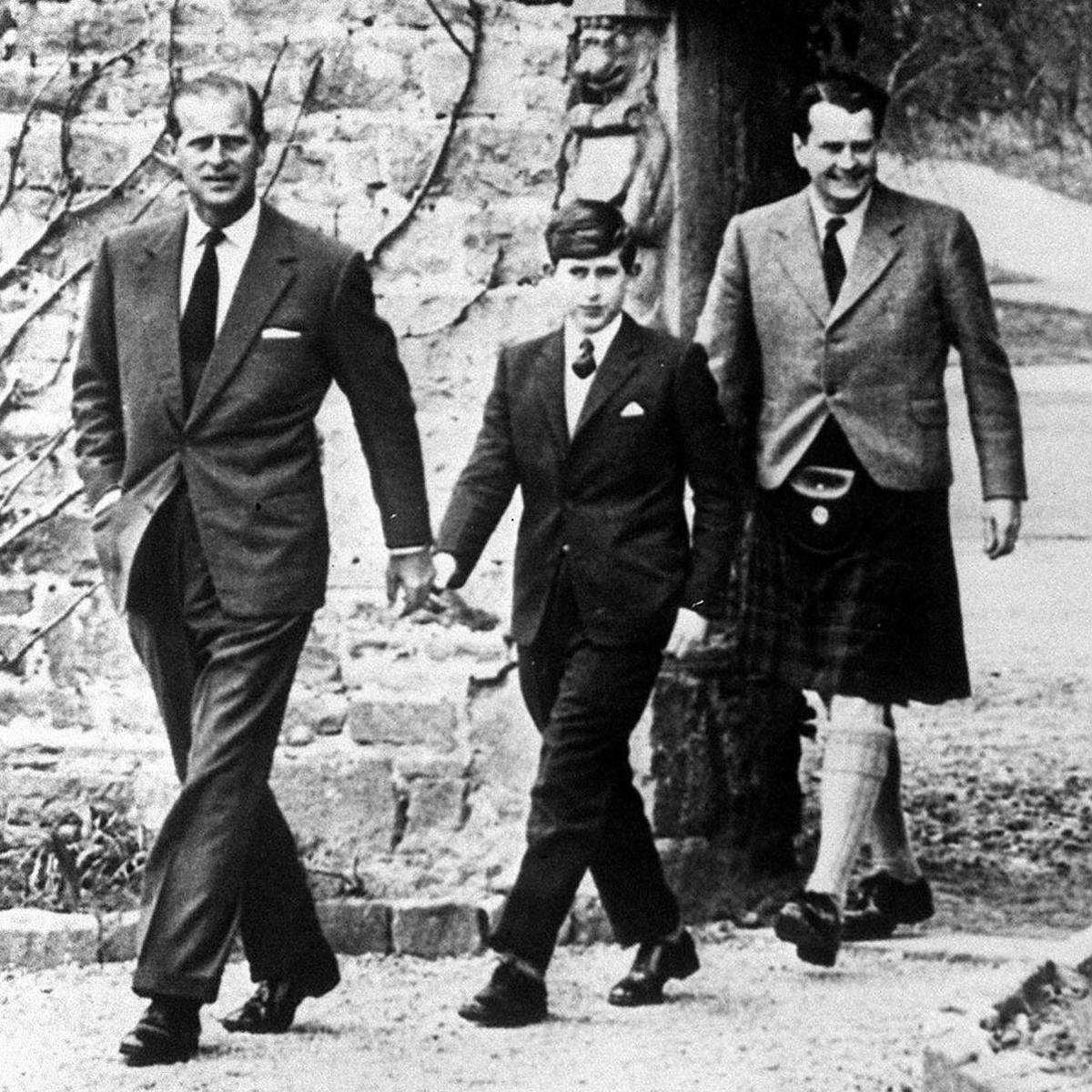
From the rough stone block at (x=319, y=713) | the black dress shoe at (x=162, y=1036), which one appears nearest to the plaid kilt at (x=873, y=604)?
the rough stone block at (x=319, y=713)

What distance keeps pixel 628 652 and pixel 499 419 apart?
641 mm

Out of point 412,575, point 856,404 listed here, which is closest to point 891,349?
point 856,404

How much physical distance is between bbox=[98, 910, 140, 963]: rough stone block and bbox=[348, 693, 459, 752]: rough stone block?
0.74m

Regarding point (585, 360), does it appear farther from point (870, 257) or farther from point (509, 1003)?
point (509, 1003)

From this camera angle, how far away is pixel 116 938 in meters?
8.23

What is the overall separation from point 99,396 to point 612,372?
46.5 inches

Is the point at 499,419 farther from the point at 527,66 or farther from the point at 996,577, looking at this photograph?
the point at 996,577

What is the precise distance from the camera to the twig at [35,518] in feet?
28.3

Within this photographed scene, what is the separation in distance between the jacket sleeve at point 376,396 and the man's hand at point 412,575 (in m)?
0.13

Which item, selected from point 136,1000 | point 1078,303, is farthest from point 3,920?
point 1078,303

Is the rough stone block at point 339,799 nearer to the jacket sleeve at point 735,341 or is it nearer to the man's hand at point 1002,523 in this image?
the jacket sleeve at point 735,341

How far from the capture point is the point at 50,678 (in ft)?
28.3

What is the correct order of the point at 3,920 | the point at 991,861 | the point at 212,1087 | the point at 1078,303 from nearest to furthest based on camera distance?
the point at 212,1087
the point at 3,920
the point at 991,861
the point at 1078,303

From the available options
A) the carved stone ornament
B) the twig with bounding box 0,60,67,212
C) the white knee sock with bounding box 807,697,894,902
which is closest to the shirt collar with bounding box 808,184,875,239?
the carved stone ornament
